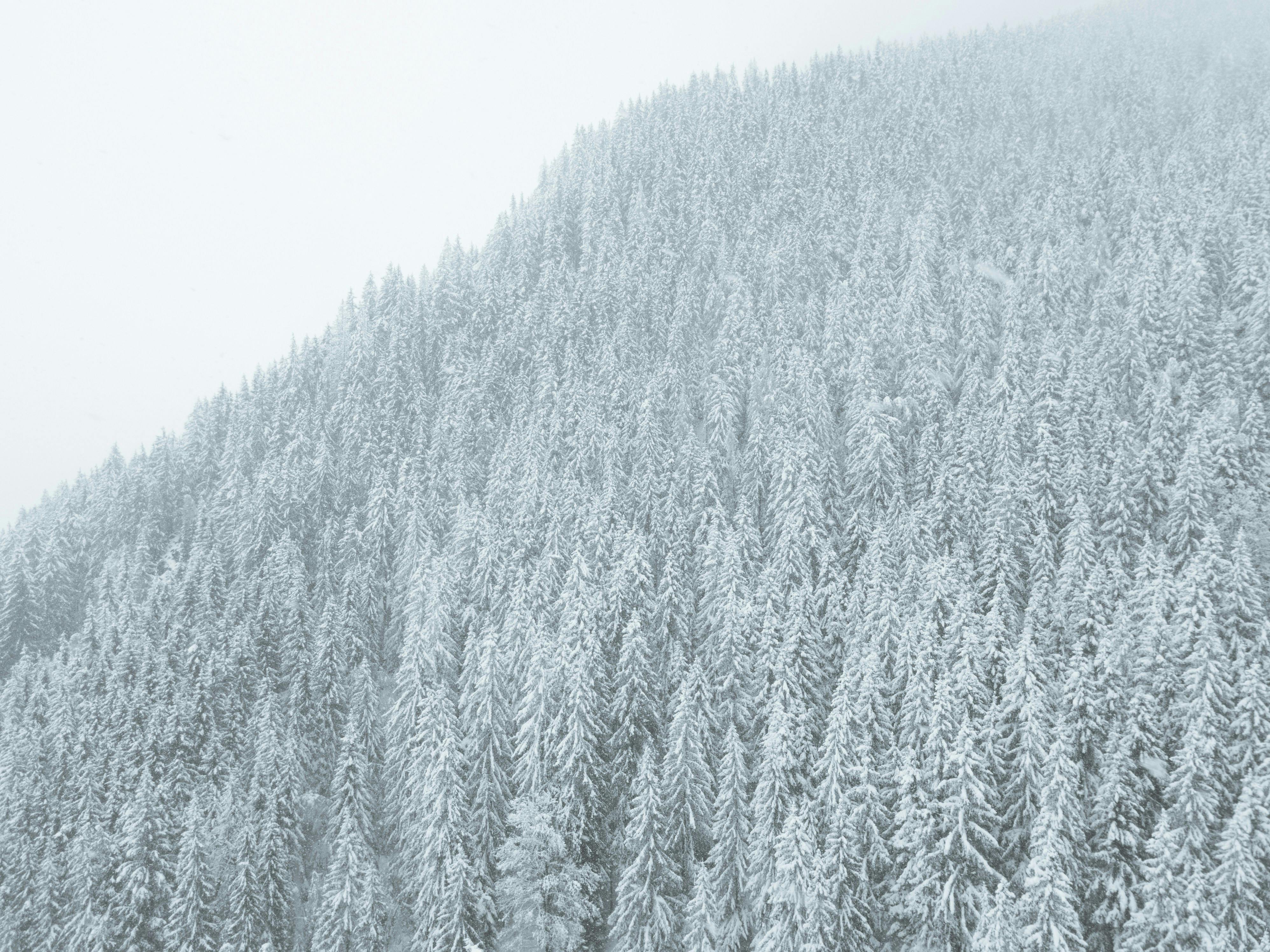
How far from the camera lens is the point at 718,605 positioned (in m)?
41.1

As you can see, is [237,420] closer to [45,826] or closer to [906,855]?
[45,826]

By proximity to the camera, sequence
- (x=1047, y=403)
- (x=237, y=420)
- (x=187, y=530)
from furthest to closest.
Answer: (x=237, y=420) < (x=187, y=530) < (x=1047, y=403)

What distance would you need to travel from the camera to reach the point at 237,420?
81438mm

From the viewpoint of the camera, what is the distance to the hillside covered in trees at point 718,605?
91.4 feet

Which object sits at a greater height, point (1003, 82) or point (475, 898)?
point (1003, 82)

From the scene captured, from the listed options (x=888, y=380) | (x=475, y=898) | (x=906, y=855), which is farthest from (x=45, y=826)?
(x=888, y=380)

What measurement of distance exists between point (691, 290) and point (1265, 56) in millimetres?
112077

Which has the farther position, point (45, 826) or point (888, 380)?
point (888, 380)

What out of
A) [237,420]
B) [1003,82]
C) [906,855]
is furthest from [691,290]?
[1003,82]

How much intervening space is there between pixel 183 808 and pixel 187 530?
42.3m

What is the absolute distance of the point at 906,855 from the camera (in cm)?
2866

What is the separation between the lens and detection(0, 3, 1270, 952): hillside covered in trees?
2786cm

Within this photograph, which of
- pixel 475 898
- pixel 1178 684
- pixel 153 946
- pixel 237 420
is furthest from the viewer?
pixel 237 420

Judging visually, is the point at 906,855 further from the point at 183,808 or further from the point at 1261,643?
the point at 183,808
